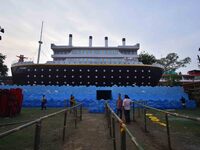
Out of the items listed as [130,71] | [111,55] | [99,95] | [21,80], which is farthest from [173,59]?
[21,80]

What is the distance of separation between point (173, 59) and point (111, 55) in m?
27.8

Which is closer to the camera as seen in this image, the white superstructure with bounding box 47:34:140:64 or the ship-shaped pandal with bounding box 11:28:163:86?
the ship-shaped pandal with bounding box 11:28:163:86

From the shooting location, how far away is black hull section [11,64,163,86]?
1073 inches

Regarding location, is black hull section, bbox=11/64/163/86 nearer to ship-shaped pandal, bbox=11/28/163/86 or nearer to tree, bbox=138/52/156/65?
ship-shaped pandal, bbox=11/28/163/86

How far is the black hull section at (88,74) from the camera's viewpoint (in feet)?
89.4

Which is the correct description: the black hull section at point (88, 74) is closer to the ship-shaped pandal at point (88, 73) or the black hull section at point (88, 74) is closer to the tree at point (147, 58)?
the ship-shaped pandal at point (88, 73)

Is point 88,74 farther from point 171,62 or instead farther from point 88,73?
point 171,62

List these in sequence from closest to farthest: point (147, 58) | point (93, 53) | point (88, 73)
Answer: point (88, 73), point (93, 53), point (147, 58)

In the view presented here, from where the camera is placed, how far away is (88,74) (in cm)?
2750

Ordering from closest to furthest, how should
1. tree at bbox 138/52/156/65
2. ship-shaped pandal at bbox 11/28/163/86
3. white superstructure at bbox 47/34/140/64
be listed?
ship-shaped pandal at bbox 11/28/163/86
white superstructure at bbox 47/34/140/64
tree at bbox 138/52/156/65

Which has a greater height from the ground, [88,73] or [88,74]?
[88,73]

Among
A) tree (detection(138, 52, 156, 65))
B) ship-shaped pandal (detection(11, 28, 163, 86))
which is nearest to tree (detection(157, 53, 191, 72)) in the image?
tree (detection(138, 52, 156, 65))

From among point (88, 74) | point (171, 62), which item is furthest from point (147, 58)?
point (88, 74)

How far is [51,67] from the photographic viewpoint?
2728cm
